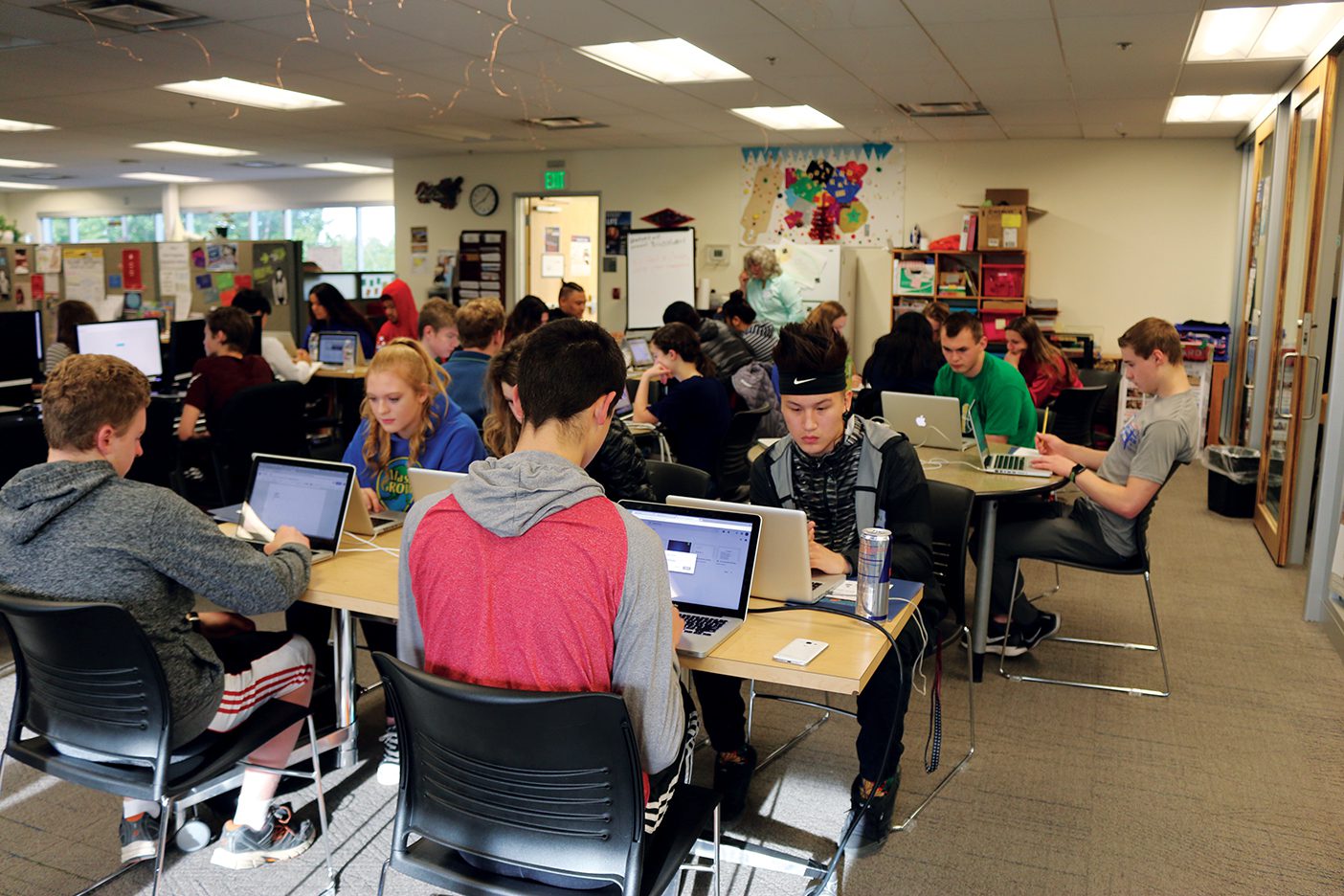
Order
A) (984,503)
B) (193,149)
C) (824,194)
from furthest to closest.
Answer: (193,149), (824,194), (984,503)

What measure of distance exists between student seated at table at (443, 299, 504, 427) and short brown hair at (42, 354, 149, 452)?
7.46ft

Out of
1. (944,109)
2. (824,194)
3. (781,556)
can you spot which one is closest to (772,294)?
(824,194)

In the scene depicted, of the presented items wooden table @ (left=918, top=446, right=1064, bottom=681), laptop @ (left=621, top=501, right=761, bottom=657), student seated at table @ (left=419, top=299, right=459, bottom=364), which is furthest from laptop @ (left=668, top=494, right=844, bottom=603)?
student seated at table @ (left=419, top=299, right=459, bottom=364)

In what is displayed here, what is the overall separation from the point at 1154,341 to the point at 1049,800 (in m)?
1.69

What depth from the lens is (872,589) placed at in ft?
7.24

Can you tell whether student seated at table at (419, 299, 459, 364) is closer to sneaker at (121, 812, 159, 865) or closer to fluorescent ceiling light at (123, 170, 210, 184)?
sneaker at (121, 812, 159, 865)

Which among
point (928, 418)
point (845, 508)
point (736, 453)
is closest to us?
point (845, 508)

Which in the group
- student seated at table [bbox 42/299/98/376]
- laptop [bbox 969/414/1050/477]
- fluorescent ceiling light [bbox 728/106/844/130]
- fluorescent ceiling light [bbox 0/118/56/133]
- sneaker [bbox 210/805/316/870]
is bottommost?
sneaker [bbox 210/805/316/870]

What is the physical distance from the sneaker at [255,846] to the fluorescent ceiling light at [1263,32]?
5.12 m

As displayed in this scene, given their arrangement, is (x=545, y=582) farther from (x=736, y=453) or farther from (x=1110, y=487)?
(x=736, y=453)

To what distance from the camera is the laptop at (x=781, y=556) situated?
225cm

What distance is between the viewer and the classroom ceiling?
195 inches

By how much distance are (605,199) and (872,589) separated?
9104 millimetres

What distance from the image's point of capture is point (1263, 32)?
17.5 feet
